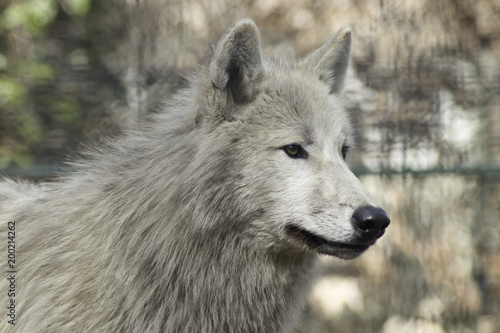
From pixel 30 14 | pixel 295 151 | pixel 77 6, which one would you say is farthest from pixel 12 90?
pixel 295 151

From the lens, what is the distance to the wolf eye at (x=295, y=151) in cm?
282

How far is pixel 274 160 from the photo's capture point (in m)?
2.77

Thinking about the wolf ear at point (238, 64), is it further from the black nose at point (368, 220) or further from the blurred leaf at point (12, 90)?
the blurred leaf at point (12, 90)

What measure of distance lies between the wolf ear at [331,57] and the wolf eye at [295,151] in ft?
2.32

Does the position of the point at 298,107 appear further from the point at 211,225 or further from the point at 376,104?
the point at 376,104

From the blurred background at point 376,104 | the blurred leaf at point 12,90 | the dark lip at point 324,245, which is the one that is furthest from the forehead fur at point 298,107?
the blurred leaf at point 12,90

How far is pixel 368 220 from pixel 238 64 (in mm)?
1000

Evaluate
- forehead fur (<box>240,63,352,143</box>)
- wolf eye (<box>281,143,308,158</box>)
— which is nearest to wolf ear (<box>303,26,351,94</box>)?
forehead fur (<box>240,63,352,143</box>)

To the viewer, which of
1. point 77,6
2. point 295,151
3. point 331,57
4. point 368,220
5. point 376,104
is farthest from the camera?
point 376,104

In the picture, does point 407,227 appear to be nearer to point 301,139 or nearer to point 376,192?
point 376,192

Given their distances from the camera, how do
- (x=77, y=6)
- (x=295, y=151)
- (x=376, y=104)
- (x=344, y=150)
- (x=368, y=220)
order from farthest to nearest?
(x=376, y=104) → (x=77, y=6) → (x=344, y=150) → (x=295, y=151) → (x=368, y=220)

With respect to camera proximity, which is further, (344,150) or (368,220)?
(344,150)

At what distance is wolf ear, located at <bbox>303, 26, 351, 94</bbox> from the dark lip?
3.58ft

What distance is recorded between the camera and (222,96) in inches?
111
